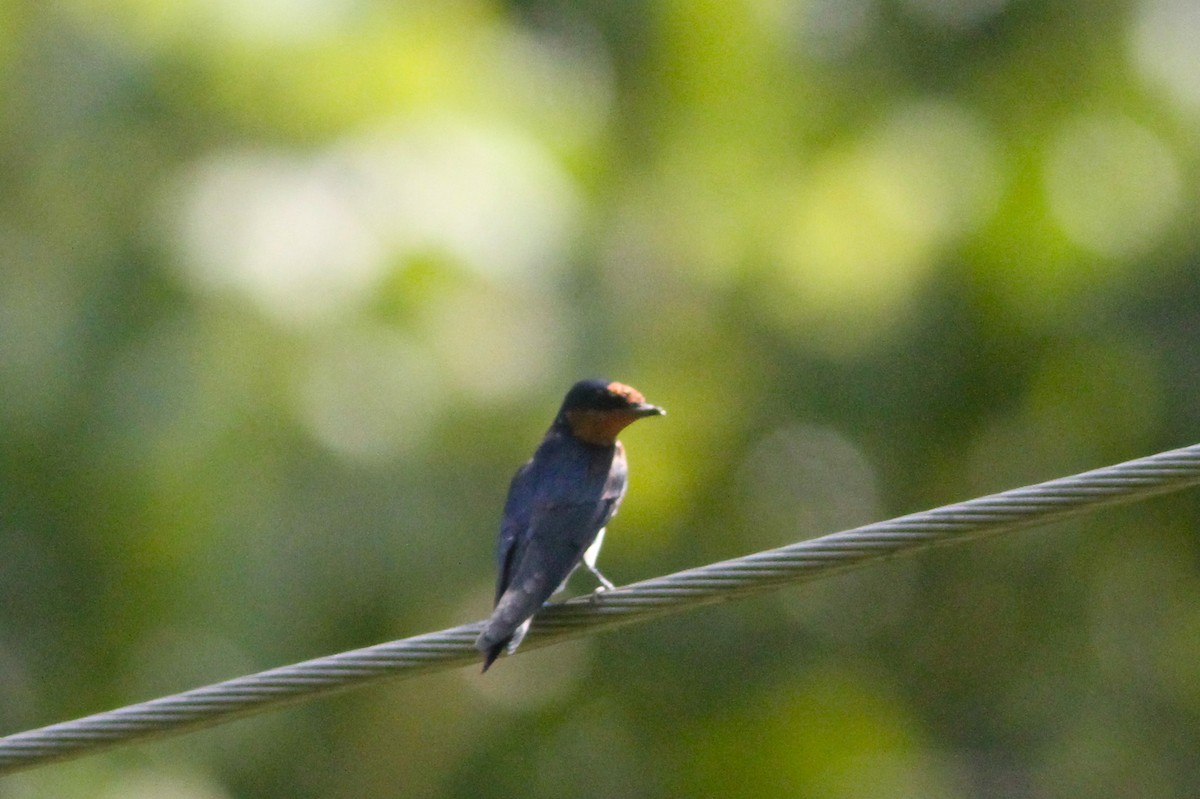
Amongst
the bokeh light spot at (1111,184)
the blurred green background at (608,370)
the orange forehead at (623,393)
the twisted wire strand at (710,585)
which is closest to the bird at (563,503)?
the orange forehead at (623,393)

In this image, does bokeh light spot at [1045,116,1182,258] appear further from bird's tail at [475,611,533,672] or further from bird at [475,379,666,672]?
bird's tail at [475,611,533,672]

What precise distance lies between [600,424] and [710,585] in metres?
2.17

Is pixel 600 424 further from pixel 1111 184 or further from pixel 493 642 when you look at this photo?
pixel 1111 184

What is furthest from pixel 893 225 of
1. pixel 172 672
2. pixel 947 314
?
pixel 172 672

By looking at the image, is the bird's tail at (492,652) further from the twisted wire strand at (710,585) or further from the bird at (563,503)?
the twisted wire strand at (710,585)

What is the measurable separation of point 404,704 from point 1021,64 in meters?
6.63

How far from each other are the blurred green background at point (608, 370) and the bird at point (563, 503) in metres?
3.39

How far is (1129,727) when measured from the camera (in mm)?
11586

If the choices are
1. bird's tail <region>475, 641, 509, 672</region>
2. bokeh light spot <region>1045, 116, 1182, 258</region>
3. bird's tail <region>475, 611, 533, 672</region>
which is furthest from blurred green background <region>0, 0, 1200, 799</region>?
bird's tail <region>475, 641, 509, 672</region>

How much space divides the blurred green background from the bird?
11.1 feet

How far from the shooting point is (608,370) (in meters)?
9.82

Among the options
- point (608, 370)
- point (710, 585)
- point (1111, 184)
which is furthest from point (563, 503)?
point (1111, 184)

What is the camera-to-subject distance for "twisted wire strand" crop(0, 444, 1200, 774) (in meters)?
3.91

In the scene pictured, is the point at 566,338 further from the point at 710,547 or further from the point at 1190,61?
the point at 1190,61
